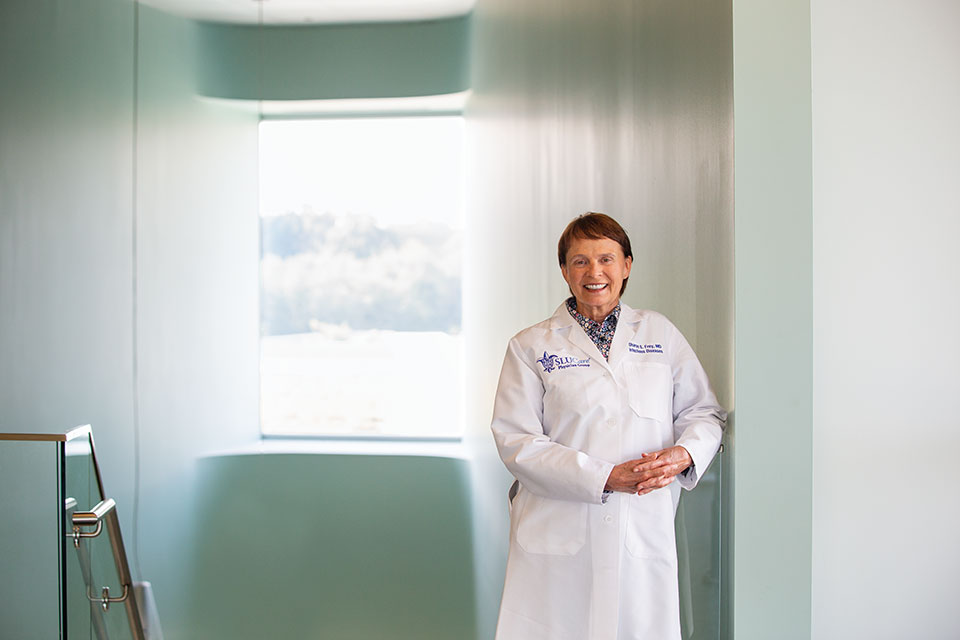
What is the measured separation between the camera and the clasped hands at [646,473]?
75.4 inches

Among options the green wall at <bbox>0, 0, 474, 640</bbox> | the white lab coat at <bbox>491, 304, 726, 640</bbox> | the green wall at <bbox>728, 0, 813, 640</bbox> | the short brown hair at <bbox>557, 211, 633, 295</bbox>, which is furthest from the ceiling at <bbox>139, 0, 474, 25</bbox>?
the white lab coat at <bbox>491, 304, 726, 640</bbox>

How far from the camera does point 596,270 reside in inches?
79.7

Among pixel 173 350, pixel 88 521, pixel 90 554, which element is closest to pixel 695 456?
pixel 88 521

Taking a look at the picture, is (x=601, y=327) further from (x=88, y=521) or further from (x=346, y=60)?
(x=346, y=60)

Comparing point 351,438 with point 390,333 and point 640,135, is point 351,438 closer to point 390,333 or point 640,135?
point 390,333

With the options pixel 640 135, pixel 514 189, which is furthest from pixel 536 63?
pixel 640 135

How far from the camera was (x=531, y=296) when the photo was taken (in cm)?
332

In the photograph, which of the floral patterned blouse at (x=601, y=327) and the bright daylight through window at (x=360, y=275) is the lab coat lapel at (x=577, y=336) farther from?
the bright daylight through window at (x=360, y=275)

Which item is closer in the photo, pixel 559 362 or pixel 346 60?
pixel 559 362

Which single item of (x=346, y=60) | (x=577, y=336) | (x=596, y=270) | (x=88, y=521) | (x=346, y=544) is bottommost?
(x=346, y=544)

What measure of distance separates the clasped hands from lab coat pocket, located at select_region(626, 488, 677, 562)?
79 mm

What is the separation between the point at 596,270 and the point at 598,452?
1.38ft

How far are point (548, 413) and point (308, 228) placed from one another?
2.12 m

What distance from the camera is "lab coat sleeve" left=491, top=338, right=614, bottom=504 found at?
1927 mm
